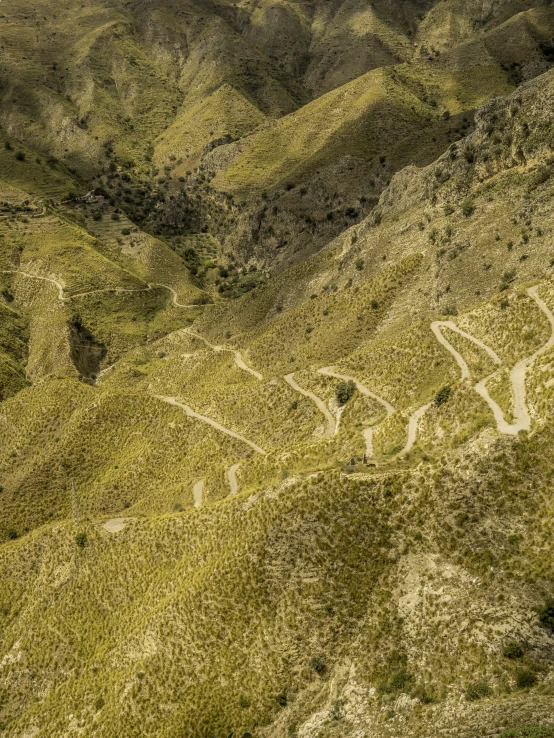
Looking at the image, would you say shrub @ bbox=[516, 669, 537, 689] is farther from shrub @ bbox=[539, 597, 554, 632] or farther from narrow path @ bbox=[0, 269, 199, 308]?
narrow path @ bbox=[0, 269, 199, 308]

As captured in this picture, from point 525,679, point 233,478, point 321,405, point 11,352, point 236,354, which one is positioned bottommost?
point 525,679

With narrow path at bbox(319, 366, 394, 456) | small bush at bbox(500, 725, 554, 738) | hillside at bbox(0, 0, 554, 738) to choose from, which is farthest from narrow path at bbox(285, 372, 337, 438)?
small bush at bbox(500, 725, 554, 738)

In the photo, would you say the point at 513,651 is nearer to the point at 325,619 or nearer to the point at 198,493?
the point at 325,619

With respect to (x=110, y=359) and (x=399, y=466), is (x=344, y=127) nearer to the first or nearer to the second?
(x=110, y=359)

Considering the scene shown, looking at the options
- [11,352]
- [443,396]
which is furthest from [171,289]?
[443,396]

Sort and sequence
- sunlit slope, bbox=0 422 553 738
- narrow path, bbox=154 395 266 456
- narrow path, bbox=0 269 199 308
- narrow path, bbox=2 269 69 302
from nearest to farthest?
sunlit slope, bbox=0 422 553 738, narrow path, bbox=154 395 266 456, narrow path, bbox=2 269 69 302, narrow path, bbox=0 269 199 308

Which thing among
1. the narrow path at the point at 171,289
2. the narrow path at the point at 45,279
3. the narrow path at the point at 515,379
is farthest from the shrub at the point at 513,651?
the narrow path at the point at 45,279
